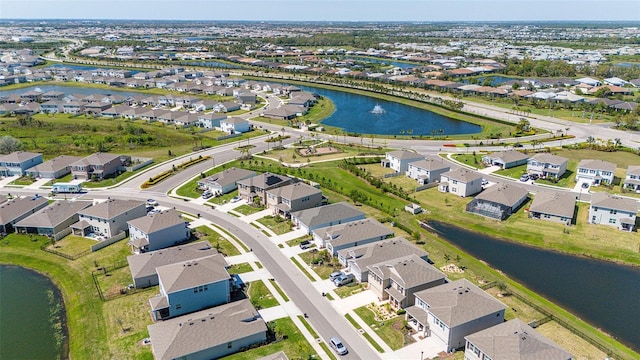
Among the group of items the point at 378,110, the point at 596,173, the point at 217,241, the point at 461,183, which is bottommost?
the point at 217,241

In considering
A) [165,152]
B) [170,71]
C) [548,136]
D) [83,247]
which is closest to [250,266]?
[83,247]

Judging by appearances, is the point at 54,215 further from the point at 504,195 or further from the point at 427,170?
the point at 504,195

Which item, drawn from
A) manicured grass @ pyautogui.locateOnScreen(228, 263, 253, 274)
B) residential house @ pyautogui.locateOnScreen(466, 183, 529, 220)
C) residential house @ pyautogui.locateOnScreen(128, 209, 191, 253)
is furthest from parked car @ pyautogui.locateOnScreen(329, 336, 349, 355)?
residential house @ pyautogui.locateOnScreen(466, 183, 529, 220)

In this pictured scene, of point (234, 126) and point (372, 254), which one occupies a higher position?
point (234, 126)

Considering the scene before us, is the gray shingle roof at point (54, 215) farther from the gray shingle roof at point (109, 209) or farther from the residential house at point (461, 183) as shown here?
the residential house at point (461, 183)

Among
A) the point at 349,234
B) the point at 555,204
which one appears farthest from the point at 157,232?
the point at 555,204

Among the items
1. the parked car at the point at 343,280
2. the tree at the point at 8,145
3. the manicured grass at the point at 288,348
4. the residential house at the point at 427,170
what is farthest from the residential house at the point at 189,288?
the tree at the point at 8,145

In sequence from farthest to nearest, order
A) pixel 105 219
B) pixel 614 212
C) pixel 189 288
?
pixel 614 212 < pixel 105 219 < pixel 189 288
